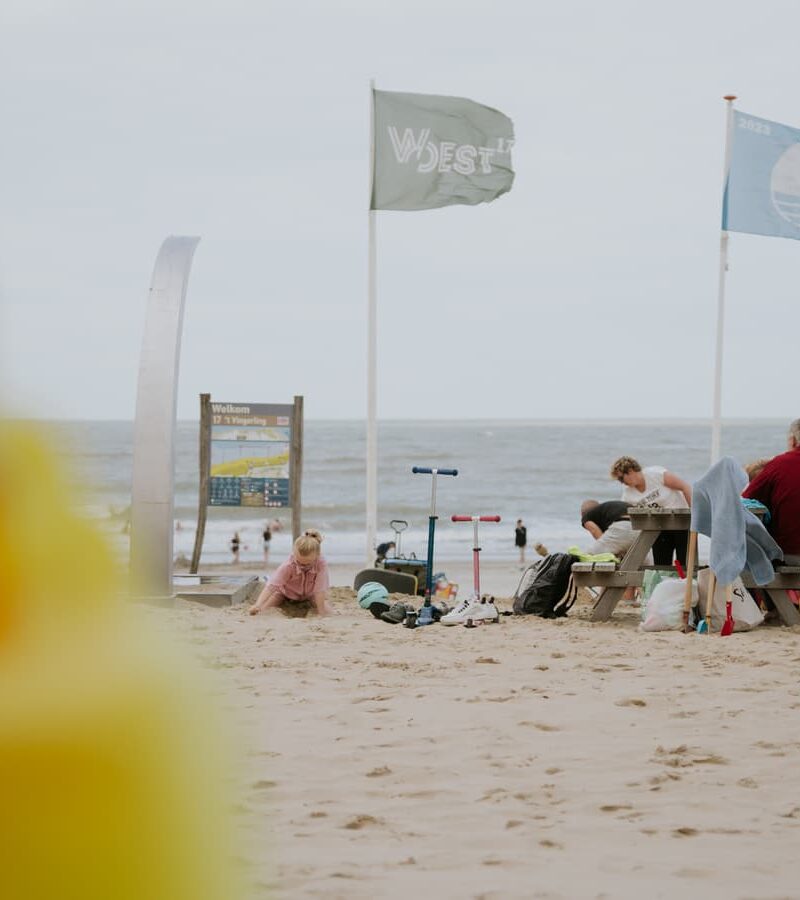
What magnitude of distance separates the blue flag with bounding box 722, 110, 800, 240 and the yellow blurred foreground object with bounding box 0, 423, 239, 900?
12373 mm

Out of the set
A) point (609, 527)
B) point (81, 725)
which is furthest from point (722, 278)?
point (81, 725)

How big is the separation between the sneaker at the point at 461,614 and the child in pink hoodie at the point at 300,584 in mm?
870

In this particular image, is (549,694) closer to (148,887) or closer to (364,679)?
(364,679)

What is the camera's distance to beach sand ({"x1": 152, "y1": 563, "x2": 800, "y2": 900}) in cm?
271

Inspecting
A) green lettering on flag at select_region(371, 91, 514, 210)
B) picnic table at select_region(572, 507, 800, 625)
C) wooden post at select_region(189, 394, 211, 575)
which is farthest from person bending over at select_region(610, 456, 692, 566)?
green lettering on flag at select_region(371, 91, 514, 210)

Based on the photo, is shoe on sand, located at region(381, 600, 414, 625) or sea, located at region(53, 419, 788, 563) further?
shoe on sand, located at region(381, 600, 414, 625)

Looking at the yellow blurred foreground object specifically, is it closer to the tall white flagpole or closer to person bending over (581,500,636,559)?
person bending over (581,500,636,559)

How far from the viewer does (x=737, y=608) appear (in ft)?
22.6

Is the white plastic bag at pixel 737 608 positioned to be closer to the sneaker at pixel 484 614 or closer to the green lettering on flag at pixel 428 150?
the sneaker at pixel 484 614

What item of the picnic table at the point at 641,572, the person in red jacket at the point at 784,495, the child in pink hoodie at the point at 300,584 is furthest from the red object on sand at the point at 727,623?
the child in pink hoodie at the point at 300,584

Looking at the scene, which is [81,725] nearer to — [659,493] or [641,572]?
[641,572]

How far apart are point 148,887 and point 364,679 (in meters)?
4.81

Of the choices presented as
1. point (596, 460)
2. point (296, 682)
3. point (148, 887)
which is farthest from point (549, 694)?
point (596, 460)

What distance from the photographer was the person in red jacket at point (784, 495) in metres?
7.03
